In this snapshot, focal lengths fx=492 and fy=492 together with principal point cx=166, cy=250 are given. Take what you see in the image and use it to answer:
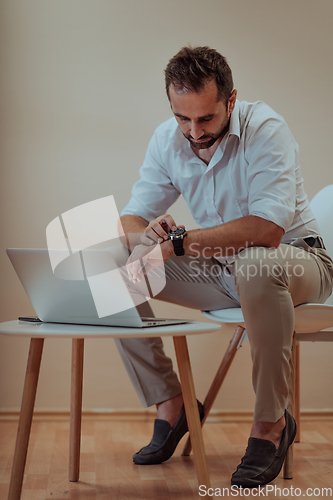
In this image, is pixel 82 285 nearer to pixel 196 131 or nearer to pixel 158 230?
pixel 158 230

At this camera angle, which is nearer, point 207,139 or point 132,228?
point 207,139

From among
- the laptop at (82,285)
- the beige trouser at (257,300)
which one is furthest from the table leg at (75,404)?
the laptop at (82,285)

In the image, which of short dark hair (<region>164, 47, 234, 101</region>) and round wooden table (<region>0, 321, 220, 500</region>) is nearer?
round wooden table (<region>0, 321, 220, 500</region>)

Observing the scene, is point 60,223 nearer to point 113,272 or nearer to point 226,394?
point 226,394

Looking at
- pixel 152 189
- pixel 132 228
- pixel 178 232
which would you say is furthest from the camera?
pixel 152 189

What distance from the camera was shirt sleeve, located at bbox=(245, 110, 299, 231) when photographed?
1.19m

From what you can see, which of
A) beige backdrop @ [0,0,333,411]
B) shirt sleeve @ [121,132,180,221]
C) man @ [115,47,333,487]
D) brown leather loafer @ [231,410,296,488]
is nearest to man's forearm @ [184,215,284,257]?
man @ [115,47,333,487]

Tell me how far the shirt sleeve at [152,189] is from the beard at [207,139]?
199 millimetres

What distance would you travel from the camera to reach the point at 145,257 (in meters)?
1.23

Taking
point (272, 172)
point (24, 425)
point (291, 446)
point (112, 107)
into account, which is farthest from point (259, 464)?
point (112, 107)

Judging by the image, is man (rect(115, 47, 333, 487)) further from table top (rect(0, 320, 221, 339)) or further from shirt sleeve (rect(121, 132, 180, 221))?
table top (rect(0, 320, 221, 339))

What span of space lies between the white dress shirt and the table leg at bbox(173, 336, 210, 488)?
1.44 feet

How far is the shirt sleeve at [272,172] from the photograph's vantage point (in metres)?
1.19

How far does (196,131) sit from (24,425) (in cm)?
79
